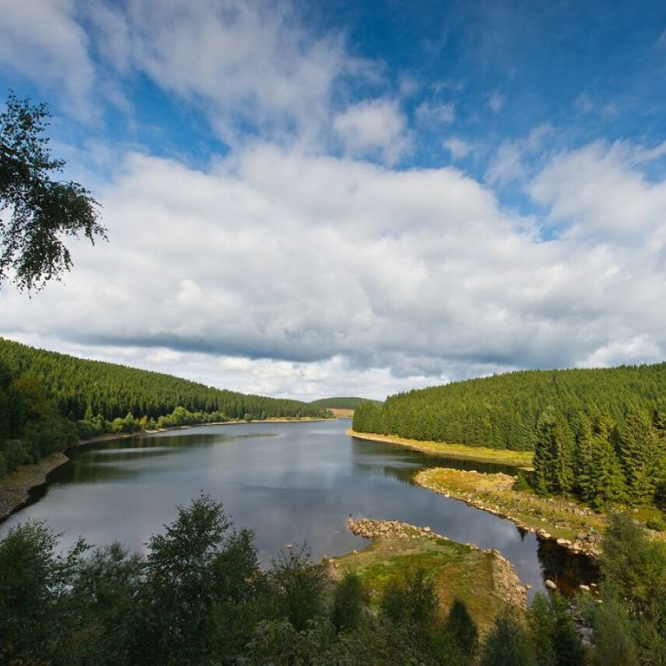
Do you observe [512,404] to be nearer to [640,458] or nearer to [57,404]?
[640,458]

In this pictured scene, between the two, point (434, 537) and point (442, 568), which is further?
point (434, 537)

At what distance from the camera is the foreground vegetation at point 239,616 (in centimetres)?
1527

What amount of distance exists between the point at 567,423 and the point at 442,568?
5954 centimetres

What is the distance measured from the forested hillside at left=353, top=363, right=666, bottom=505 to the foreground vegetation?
33.0m

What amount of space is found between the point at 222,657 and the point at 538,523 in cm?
4766

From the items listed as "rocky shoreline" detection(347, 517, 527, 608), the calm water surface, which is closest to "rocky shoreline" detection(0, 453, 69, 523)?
the calm water surface

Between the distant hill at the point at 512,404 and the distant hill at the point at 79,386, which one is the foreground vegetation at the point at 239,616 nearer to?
the distant hill at the point at 512,404

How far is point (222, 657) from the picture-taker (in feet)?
50.5

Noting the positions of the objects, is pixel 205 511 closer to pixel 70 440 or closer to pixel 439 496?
pixel 439 496

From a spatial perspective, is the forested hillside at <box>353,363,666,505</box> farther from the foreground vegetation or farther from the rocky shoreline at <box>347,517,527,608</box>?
the foreground vegetation

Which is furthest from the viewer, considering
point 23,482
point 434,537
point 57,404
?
point 57,404

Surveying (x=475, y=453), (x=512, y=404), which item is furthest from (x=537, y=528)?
(x=512, y=404)

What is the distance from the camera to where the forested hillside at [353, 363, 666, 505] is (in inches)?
2228

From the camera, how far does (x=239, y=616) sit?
59.1 ft
